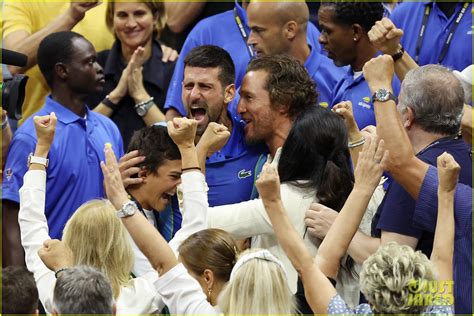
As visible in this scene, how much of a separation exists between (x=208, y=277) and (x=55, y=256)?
62 centimetres

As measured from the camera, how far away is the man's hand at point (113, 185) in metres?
4.43

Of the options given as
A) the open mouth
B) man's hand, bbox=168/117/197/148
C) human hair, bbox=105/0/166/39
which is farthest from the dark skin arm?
human hair, bbox=105/0/166/39

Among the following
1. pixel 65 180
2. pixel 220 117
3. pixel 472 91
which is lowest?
pixel 65 180

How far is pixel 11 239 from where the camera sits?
19.6 feet

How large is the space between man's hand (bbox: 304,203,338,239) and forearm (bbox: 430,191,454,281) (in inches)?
24.8

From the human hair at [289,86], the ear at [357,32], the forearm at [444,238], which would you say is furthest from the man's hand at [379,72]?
the ear at [357,32]

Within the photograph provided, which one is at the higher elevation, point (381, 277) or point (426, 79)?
point (426, 79)

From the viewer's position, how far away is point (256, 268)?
3908 mm

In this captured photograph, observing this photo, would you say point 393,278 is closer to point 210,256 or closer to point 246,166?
Result: point 210,256

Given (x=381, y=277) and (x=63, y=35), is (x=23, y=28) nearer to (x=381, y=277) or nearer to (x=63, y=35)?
(x=63, y=35)

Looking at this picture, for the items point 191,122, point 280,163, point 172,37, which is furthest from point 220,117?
point 172,37

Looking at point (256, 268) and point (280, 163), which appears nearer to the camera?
point (256, 268)

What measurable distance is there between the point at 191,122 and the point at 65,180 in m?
1.65

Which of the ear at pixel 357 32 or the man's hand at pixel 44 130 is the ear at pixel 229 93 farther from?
the man's hand at pixel 44 130
